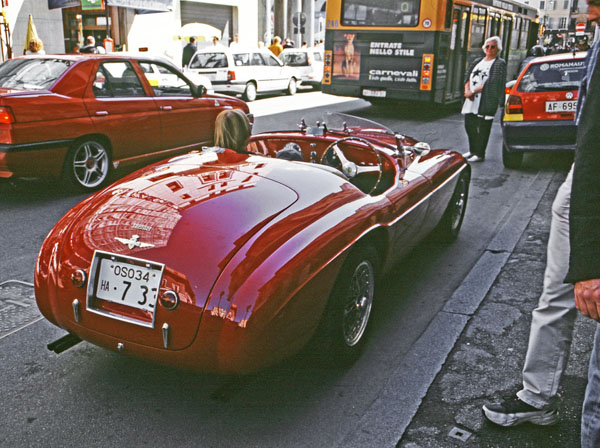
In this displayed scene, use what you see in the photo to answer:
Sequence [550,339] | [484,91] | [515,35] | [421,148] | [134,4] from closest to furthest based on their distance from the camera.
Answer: [550,339] → [421,148] → [484,91] → [515,35] → [134,4]

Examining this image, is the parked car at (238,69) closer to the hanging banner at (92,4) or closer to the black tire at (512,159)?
the hanging banner at (92,4)

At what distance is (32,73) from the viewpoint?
6.95m

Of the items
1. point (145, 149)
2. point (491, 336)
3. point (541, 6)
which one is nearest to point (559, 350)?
point (491, 336)

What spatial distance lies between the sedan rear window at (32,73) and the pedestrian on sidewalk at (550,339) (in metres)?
5.84

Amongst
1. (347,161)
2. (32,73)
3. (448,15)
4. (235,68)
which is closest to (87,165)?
(32,73)

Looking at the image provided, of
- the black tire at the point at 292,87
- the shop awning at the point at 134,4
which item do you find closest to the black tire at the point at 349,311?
the black tire at the point at 292,87

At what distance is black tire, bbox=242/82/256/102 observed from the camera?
17750 millimetres

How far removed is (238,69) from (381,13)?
5.34m

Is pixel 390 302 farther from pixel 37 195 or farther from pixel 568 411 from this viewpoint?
pixel 37 195

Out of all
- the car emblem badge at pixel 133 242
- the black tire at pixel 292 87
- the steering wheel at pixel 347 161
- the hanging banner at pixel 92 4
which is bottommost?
the black tire at pixel 292 87

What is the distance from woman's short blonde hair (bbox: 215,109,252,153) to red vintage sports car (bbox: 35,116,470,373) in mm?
136

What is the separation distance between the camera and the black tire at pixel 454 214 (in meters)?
5.20

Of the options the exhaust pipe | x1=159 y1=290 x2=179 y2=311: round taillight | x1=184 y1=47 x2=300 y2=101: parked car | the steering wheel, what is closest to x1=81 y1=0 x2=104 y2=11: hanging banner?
x1=184 y1=47 x2=300 y2=101: parked car

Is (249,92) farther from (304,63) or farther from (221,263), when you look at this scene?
(221,263)
